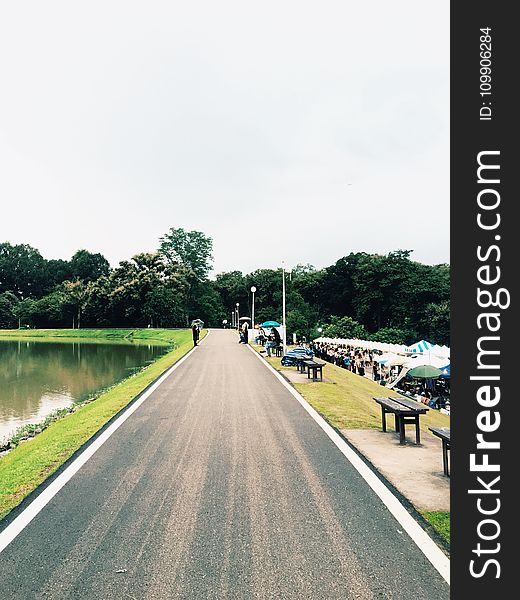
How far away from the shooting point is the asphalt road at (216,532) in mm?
4031

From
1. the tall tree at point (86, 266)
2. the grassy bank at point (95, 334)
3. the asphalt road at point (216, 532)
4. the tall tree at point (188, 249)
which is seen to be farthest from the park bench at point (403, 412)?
the tall tree at point (86, 266)

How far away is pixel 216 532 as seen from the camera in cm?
495

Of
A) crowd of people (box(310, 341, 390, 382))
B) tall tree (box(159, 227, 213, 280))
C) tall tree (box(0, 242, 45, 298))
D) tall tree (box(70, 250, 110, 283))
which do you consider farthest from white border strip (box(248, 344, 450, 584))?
tall tree (box(0, 242, 45, 298))

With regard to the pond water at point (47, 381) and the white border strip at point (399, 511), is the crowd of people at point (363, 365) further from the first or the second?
the white border strip at point (399, 511)

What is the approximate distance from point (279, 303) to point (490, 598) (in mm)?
90518

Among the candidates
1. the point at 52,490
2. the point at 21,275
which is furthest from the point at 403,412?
the point at 21,275

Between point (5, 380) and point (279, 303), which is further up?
point (279, 303)

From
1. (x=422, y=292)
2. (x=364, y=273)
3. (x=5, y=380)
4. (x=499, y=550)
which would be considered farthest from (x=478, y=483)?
(x=364, y=273)

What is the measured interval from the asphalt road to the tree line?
144ft

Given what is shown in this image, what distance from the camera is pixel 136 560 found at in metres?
4.42

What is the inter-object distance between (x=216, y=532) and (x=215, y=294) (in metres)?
99.8

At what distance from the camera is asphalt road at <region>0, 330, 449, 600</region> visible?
159 inches

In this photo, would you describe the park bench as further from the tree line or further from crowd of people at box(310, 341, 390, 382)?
the tree line

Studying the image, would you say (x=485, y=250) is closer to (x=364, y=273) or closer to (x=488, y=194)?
(x=488, y=194)
